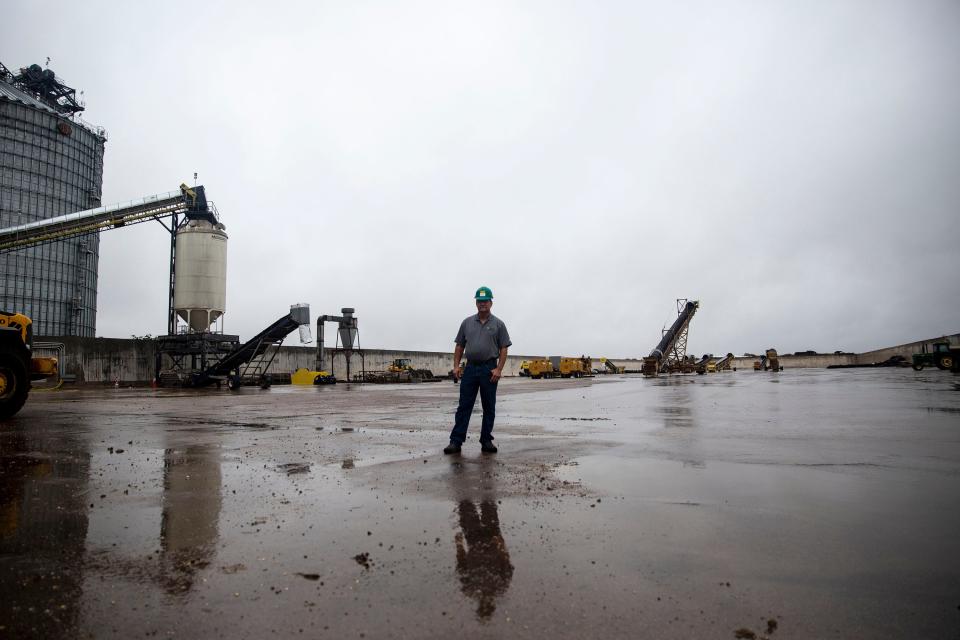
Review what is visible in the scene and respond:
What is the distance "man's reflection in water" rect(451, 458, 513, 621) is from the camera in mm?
2094

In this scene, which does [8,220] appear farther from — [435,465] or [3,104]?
[435,465]

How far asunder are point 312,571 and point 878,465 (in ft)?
15.1

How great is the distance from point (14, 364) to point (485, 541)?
34.0 ft

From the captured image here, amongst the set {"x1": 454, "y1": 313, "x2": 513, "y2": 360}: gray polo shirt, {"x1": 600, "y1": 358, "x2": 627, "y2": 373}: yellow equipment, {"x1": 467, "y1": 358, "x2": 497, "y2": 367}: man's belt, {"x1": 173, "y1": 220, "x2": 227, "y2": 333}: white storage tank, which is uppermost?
{"x1": 173, "y1": 220, "x2": 227, "y2": 333}: white storage tank

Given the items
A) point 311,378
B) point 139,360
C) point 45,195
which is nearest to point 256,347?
point 311,378

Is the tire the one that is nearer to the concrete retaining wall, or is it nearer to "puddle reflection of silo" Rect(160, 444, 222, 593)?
"puddle reflection of silo" Rect(160, 444, 222, 593)

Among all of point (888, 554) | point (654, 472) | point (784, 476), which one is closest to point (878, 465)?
point (784, 476)

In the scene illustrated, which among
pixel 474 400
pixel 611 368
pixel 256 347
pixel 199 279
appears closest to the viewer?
pixel 474 400

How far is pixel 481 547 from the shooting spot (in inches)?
102

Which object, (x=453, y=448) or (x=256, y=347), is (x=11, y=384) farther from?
(x=256, y=347)

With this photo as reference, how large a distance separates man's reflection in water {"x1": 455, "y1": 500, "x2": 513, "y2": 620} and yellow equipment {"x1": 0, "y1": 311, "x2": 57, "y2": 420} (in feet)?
31.7

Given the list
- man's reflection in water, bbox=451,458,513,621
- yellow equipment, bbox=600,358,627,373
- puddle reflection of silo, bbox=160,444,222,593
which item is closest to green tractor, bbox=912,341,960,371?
yellow equipment, bbox=600,358,627,373

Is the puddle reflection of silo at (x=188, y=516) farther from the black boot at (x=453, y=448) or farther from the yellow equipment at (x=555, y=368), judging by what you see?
the yellow equipment at (x=555, y=368)

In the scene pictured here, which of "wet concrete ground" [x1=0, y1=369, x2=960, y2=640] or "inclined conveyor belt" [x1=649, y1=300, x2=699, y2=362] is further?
"inclined conveyor belt" [x1=649, y1=300, x2=699, y2=362]
